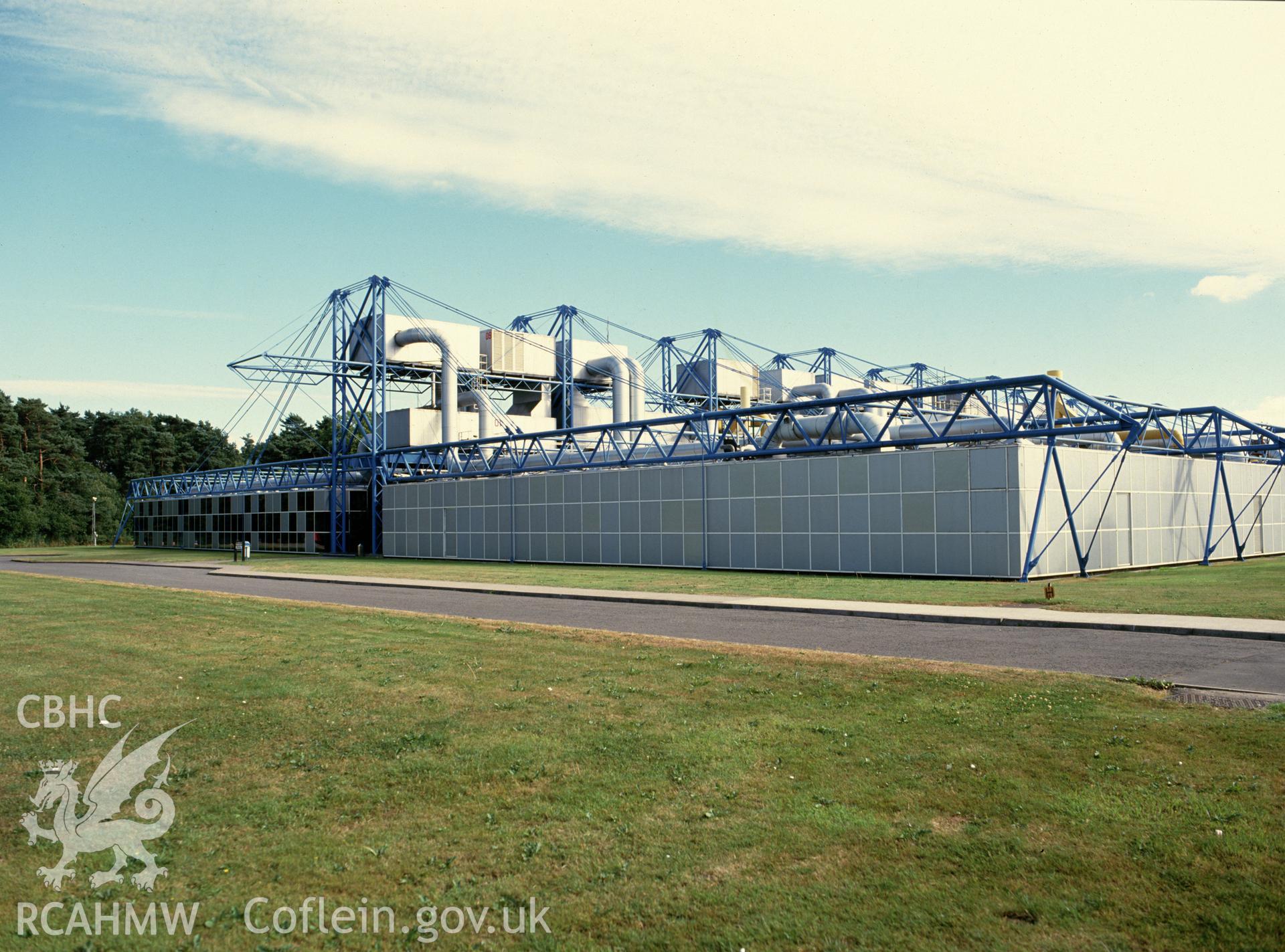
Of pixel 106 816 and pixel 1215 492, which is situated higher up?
pixel 1215 492

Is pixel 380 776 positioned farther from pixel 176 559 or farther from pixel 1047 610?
pixel 176 559

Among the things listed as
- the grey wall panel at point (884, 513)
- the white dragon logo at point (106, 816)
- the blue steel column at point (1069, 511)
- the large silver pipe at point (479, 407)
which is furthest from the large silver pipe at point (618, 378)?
the white dragon logo at point (106, 816)

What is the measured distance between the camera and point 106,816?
780 centimetres

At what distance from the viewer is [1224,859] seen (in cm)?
646

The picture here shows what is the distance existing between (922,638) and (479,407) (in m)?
52.9

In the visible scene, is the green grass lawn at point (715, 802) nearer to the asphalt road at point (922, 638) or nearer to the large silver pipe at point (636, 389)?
the asphalt road at point (922, 638)

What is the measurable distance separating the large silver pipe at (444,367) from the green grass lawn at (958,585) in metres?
17.9

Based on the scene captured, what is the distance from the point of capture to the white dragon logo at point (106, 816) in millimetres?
6664

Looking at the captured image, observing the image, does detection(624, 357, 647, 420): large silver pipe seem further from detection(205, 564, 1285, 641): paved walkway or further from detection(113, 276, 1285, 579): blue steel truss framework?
detection(205, 564, 1285, 641): paved walkway

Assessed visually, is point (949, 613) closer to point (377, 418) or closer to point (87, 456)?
point (377, 418)

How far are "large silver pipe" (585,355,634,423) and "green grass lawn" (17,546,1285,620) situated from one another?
82.5 ft

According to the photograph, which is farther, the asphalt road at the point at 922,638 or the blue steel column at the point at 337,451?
the blue steel column at the point at 337,451

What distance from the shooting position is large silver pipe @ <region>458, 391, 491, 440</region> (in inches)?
2552

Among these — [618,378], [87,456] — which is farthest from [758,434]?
[87,456]
